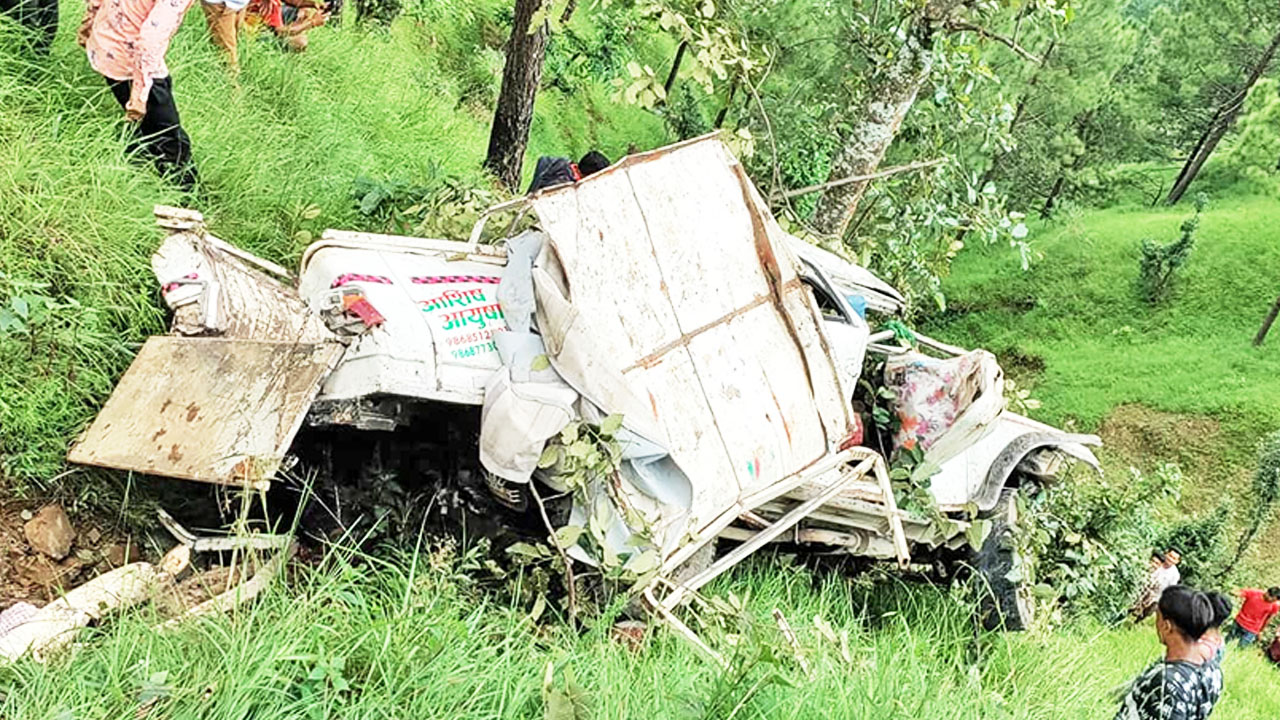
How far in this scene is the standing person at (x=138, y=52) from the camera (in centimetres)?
392

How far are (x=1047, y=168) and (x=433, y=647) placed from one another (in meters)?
25.2

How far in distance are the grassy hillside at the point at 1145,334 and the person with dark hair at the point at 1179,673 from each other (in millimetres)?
15865

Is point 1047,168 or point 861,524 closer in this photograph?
point 861,524

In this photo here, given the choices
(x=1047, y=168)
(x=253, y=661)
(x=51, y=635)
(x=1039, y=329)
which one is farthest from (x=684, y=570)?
(x=1047, y=168)

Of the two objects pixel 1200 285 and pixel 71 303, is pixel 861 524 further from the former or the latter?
pixel 1200 285

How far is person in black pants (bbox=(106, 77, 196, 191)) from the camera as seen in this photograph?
4.12 metres

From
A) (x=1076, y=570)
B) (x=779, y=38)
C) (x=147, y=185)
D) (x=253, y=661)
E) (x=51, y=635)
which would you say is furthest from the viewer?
(x=779, y=38)

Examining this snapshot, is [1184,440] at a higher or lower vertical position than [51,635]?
lower

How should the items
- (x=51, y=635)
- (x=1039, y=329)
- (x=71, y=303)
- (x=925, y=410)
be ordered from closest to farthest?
(x=51, y=635) → (x=71, y=303) → (x=925, y=410) → (x=1039, y=329)

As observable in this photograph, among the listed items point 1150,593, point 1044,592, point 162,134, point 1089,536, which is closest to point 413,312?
point 162,134

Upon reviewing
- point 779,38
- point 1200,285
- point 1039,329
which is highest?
point 779,38

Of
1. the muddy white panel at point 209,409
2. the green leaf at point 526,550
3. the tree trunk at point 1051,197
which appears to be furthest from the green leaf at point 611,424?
the tree trunk at point 1051,197

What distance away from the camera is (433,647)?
2.66m

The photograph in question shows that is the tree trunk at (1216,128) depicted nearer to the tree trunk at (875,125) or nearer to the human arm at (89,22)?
the tree trunk at (875,125)
